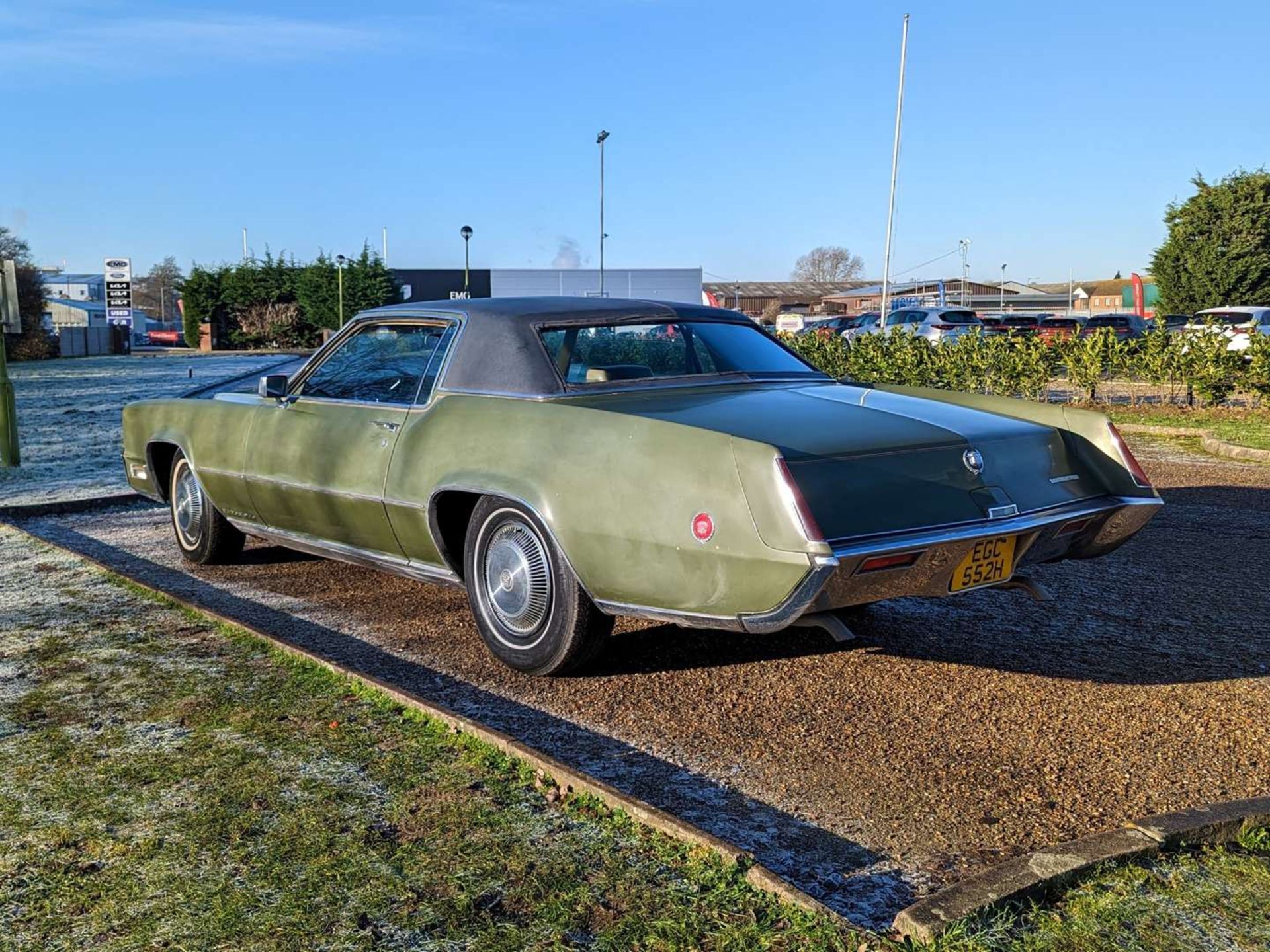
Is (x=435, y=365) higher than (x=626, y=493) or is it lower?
higher

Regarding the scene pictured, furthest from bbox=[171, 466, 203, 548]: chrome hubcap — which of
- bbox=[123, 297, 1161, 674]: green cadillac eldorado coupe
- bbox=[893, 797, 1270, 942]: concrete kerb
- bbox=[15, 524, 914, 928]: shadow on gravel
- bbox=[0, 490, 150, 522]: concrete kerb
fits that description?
bbox=[893, 797, 1270, 942]: concrete kerb

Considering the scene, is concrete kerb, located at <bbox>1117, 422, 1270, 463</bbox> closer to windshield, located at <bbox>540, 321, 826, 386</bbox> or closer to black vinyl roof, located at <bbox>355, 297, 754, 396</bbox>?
windshield, located at <bbox>540, 321, 826, 386</bbox>

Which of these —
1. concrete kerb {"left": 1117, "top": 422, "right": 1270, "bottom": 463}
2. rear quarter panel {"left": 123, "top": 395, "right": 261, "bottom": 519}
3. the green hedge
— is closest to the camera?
rear quarter panel {"left": 123, "top": 395, "right": 261, "bottom": 519}

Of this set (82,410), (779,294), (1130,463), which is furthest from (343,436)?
(779,294)

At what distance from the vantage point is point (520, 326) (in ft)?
16.4

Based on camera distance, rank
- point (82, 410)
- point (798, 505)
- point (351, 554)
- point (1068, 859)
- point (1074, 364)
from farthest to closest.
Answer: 1. point (82, 410)
2. point (1074, 364)
3. point (351, 554)
4. point (798, 505)
5. point (1068, 859)

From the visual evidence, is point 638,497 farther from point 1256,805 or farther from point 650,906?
point 1256,805

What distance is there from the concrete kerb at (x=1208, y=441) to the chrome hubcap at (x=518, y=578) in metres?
7.47

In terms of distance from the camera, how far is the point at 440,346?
5.30 meters

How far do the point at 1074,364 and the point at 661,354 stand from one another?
13177 millimetres

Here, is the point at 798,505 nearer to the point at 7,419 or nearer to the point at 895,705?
the point at 895,705

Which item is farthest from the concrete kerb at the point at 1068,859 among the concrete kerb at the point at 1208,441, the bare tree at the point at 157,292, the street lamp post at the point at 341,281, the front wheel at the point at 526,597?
the bare tree at the point at 157,292

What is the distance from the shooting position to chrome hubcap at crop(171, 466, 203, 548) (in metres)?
6.76

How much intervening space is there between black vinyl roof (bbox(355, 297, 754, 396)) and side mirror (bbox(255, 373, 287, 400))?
980mm
